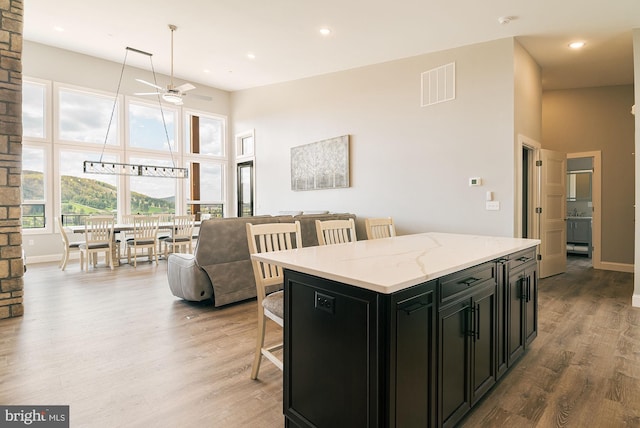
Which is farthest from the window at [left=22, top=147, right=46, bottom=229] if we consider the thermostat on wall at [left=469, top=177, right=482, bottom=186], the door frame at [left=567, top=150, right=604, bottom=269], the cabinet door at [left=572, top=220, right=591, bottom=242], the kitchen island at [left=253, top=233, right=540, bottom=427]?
the cabinet door at [left=572, top=220, right=591, bottom=242]

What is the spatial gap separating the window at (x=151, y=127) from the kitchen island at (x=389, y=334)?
7216 mm

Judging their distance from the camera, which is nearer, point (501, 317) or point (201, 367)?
point (501, 317)

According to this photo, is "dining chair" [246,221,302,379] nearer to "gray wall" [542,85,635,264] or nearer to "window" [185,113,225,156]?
"gray wall" [542,85,635,264]

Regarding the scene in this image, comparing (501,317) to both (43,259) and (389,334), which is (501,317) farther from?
(43,259)

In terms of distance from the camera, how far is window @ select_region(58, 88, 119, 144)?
6797 millimetres

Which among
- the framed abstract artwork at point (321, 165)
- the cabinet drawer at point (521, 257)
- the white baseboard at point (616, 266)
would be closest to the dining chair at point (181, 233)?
the framed abstract artwork at point (321, 165)

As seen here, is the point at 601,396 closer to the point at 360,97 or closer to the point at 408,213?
the point at 408,213

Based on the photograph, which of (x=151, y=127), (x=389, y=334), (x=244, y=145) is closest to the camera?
(x=389, y=334)

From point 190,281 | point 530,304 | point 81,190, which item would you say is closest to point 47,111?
point 81,190

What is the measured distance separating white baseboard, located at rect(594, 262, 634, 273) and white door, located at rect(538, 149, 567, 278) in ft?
3.40

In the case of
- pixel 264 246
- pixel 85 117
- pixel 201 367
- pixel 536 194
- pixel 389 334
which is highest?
pixel 85 117

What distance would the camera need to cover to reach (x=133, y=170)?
7582mm

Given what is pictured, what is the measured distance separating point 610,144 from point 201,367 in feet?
24.1

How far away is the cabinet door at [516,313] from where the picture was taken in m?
2.23
